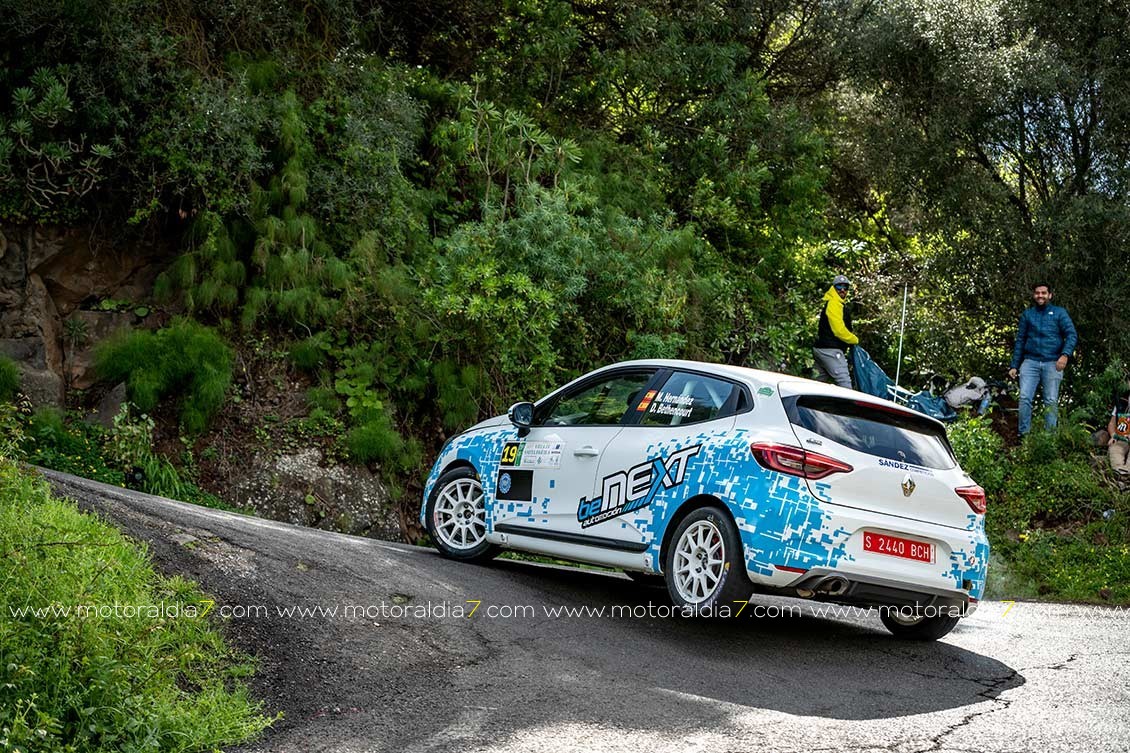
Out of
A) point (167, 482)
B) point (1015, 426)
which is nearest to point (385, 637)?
point (167, 482)

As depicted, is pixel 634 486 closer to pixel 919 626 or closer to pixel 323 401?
pixel 919 626

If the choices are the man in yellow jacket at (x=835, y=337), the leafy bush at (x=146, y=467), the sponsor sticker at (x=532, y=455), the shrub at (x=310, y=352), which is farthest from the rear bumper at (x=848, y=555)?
the man in yellow jacket at (x=835, y=337)

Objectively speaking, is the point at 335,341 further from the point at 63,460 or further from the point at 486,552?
the point at 486,552

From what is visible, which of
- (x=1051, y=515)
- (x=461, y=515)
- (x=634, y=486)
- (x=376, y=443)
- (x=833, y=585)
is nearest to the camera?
(x=833, y=585)

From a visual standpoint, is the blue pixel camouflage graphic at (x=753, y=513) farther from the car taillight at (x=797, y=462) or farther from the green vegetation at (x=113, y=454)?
the green vegetation at (x=113, y=454)

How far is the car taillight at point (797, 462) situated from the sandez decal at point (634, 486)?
1.84 ft

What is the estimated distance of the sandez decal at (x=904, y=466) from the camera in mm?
7543

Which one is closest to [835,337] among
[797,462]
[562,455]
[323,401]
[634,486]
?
[323,401]

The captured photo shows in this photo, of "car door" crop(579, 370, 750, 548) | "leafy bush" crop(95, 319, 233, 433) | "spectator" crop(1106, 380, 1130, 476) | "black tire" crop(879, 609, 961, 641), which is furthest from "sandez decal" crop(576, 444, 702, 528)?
"spectator" crop(1106, 380, 1130, 476)

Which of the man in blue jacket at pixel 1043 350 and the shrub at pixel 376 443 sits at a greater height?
the man in blue jacket at pixel 1043 350

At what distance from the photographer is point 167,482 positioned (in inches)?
495

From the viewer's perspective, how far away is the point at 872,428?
7.79m

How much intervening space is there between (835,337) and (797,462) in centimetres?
918

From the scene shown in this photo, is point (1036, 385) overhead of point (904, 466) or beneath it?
overhead
